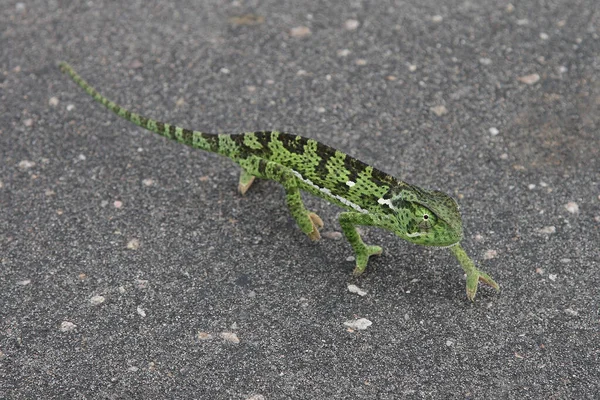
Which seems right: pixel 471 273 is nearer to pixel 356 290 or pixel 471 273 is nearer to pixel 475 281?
pixel 475 281

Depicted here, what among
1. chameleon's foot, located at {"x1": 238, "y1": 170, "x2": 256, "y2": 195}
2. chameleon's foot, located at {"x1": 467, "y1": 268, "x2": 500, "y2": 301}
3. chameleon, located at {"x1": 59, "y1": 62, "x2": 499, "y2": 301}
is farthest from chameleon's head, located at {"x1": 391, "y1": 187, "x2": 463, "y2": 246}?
A: chameleon's foot, located at {"x1": 238, "y1": 170, "x2": 256, "y2": 195}

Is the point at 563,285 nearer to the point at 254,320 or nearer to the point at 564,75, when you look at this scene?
the point at 254,320

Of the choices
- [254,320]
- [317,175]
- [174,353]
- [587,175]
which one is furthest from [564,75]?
[174,353]

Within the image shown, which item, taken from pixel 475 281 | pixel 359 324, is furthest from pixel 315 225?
pixel 475 281

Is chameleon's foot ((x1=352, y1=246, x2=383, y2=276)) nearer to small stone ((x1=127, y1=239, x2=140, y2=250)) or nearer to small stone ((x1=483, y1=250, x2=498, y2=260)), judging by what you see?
small stone ((x1=483, y1=250, x2=498, y2=260))

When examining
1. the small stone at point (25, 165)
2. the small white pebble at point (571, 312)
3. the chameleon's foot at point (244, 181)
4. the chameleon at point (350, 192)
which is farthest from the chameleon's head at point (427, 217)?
the small stone at point (25, 165)

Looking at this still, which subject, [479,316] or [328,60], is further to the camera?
[328,60]
